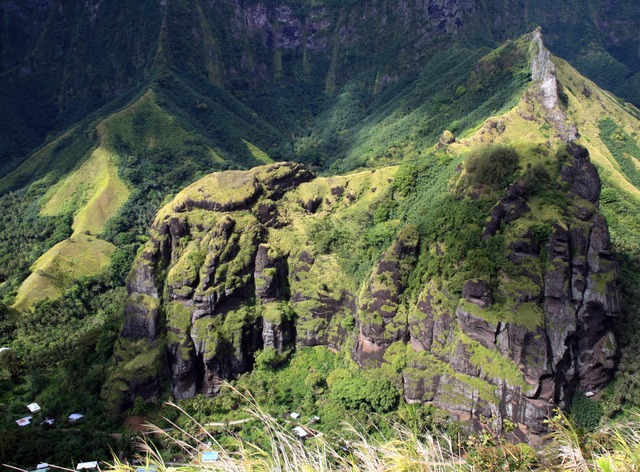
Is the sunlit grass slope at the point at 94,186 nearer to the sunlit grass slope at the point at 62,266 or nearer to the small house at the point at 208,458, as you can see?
the sunlit grass slope at the point at 62,266

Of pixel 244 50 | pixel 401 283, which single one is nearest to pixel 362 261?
pixel 401 283

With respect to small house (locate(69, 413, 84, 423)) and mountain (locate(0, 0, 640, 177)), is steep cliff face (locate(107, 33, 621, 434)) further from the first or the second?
mountain (locate(0, 0, 640, 177))

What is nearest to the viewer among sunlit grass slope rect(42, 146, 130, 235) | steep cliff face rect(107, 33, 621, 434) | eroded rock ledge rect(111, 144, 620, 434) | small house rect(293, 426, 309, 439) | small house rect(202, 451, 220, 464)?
small house rect(202, 451, 220, 464)

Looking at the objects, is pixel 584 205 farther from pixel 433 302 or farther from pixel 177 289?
pixel 177 289

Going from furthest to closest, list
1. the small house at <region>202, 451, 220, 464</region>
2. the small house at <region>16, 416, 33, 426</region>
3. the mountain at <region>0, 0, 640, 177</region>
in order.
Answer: the mountain at <region>0, 0, 640, 177</region>
the small house at <region>16, 416, 33, 426</region>
the small house at <region>202, 451, 220, 464</region>

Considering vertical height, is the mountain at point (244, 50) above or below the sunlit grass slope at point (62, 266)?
above

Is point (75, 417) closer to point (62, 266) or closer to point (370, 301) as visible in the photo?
point (370, 301)

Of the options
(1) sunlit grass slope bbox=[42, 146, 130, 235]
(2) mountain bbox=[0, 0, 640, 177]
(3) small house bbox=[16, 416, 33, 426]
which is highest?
(2) mountain bbox=[0, 0, 640, 177]

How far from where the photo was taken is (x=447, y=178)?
186ft

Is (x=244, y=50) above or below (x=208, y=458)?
above

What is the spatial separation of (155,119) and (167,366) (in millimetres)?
85574

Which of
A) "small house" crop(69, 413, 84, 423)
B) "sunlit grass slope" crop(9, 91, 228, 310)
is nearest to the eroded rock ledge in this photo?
"small house" crop(69, 413, 84, 423)

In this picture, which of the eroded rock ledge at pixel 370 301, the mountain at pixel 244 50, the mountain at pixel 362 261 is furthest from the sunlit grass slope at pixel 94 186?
the mountain at pixel 244 50

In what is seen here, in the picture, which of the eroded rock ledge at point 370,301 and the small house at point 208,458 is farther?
the eroded rock ledge at point 370,301
